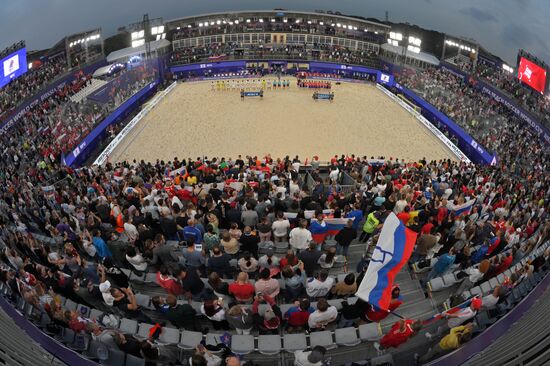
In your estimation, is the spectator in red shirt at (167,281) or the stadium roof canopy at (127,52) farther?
the stadium roof canopy at (127,52)

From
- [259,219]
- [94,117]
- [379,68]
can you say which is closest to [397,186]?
[259,219]

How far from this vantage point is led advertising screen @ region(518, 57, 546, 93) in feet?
91.8

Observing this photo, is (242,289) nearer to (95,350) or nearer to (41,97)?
(95,350)

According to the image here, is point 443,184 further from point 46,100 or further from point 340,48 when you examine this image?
point 340,48

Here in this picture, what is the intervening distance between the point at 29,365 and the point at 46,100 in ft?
92.9

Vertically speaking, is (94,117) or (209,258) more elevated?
(94,117)

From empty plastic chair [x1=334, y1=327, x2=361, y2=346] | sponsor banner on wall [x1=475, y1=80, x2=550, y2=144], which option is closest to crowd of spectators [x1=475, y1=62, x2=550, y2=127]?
sponsor banner on wall [x1=475, y1=80, x2=550, y2=144]

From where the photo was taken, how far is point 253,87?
38.9 metres

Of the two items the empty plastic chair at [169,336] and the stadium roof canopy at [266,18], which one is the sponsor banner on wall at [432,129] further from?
the empty plastic chair at [169,336]

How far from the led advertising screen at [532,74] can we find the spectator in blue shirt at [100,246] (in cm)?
3085

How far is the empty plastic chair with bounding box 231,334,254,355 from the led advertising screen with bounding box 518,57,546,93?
3006cm

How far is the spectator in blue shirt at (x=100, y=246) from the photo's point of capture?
9453mm

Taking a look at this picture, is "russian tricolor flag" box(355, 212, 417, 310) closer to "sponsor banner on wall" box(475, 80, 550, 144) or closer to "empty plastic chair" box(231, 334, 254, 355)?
"empty plastic chair" box(231, 334, 254, 355)

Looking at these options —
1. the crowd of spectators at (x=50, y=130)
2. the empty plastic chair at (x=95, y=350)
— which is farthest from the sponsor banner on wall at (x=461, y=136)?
the crowd of spectators at (x=50, y=130)
